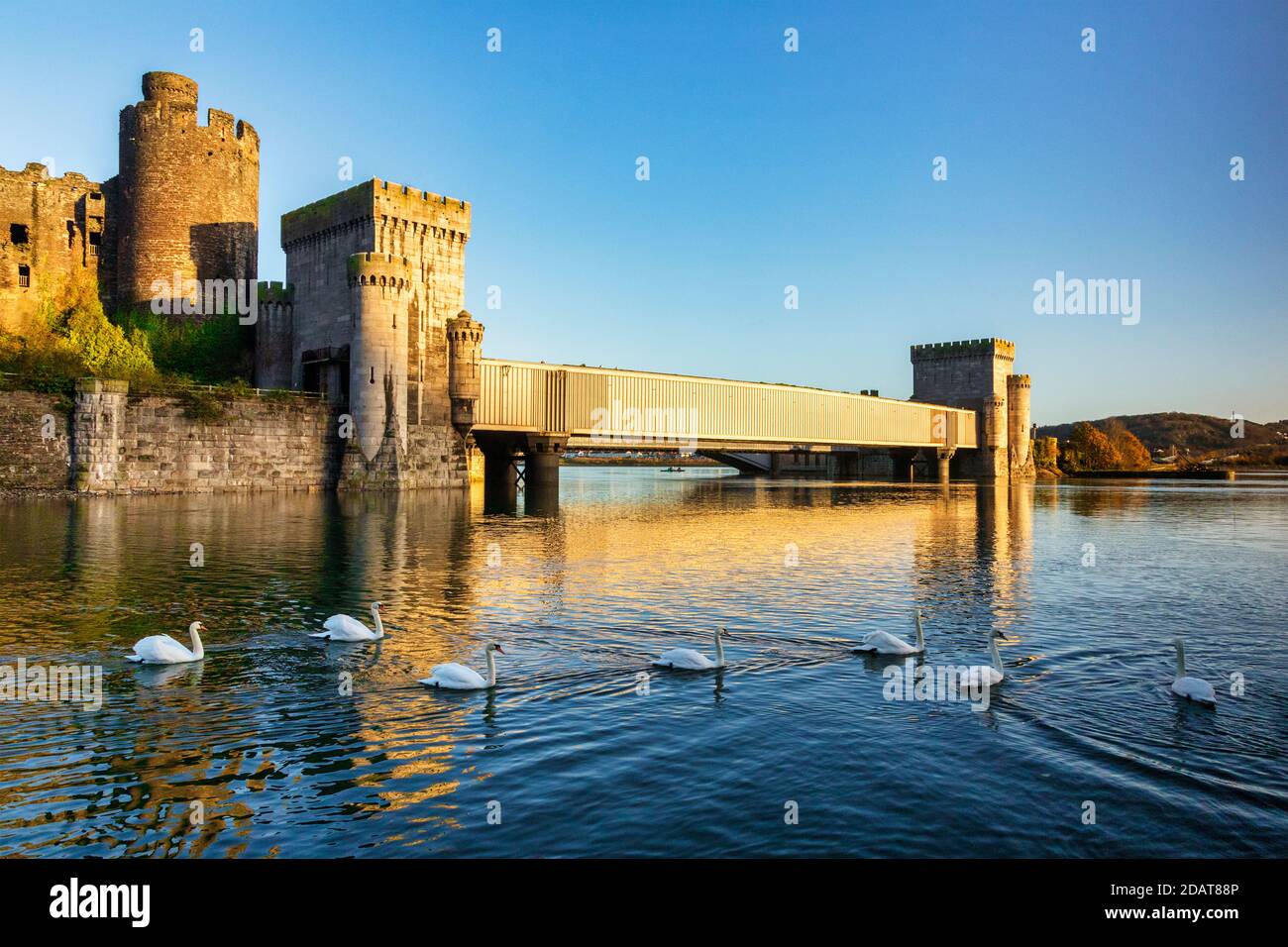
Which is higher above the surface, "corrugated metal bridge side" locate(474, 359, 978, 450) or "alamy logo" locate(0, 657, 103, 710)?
"corrugated metal bridge side" locate(474, 359, 978, 450)

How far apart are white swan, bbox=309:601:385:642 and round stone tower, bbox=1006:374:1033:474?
408ft

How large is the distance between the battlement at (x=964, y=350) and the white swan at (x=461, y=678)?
122 m

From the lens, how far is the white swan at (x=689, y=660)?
14.4 meters

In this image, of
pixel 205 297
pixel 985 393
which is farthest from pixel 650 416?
pixel 985 393

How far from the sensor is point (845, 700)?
42.6ft

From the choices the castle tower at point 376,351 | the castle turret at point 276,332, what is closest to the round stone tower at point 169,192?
the castle turret at point 276,332

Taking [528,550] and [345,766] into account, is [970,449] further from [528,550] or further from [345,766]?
[345,766]

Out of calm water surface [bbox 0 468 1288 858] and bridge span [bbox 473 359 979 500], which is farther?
bridge span [bbox 473 359 979 500]
